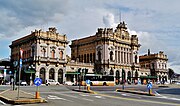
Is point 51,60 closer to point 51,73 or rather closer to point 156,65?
point 51,73

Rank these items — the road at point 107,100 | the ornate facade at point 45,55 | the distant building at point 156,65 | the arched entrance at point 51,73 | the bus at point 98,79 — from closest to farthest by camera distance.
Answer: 1. the road at point 107,100
2. the bus at point 98,79
3. the ornate facade at point 45,55
4. the arched entrance at point 51,73
5. the distant building at point 156,65

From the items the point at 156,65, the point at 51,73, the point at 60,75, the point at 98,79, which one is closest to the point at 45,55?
the point at 51,73

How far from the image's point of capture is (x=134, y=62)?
98.0m

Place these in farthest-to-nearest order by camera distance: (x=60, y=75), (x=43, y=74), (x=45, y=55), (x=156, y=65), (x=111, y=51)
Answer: (x=156, y=65), (x=111, y=51), (x=60, y=75), (x=45, y=55), (x=43, y=74)

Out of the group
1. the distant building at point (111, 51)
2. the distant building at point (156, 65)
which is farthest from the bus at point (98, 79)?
the distant building at point (156, 65)

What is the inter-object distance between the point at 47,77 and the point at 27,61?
308 inches

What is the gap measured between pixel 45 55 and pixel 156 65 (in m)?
59.6

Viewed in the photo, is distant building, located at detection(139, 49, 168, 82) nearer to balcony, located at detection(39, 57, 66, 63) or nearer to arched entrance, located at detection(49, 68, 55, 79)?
balcony, located at detection(39, 57, 66, 63)

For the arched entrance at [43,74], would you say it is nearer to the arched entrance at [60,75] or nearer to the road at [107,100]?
the arched entrance at [60,75]

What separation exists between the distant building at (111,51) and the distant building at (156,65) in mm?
17598

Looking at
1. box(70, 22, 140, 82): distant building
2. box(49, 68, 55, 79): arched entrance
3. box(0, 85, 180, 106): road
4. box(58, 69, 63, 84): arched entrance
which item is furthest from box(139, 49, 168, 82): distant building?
box(0, 85, 180, 106): road

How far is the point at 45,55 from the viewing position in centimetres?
7519

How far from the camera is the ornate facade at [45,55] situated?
72.7m

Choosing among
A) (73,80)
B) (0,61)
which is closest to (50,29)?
(73,80)
